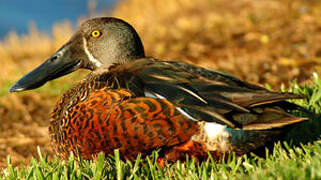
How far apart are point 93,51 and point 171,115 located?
105 cm

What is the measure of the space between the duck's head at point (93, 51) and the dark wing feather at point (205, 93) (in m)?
0.37

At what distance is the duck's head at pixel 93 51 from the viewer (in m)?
3.21

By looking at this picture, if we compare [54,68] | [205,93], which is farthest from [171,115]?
[54,68]

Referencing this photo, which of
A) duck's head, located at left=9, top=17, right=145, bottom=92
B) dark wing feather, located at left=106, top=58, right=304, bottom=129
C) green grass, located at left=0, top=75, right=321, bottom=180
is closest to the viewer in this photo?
green grass, located at left=0, top=75, right=321, bottom=180

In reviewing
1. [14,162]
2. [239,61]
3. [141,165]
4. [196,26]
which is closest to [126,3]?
[196,26]

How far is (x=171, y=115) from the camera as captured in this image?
2.52m

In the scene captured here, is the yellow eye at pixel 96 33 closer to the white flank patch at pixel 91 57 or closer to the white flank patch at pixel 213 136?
the white flank patch at pixel 91 57

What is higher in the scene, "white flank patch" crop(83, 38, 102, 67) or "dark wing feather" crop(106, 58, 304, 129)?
"white flank patch" crop(83, 38, 102, 67)

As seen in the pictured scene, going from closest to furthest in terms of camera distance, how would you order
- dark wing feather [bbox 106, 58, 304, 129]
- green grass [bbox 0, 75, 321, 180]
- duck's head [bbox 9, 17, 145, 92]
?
green grass [bbox 0, 75, 321, 180] → dark wing feather [bbox 106, 58, 304, 129] → duck's head [bbox 9, 17, 145, 92]

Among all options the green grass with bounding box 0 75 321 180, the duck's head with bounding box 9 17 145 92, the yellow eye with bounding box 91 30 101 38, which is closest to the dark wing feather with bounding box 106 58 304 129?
the green grass with bounding box 0 75 321 180

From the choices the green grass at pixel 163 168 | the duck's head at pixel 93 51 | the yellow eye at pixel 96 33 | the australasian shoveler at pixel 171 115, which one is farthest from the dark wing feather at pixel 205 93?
the yellow eye at pixel 96 33

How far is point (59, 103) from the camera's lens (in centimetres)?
329

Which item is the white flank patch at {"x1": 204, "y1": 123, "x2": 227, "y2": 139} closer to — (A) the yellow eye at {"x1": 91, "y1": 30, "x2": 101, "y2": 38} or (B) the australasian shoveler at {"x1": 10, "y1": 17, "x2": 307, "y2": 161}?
(B) the australasian shoveler at {"x1": 10, "y1": 17, "x2": 307, "y2": 161}

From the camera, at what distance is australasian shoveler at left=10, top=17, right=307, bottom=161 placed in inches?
98.8
